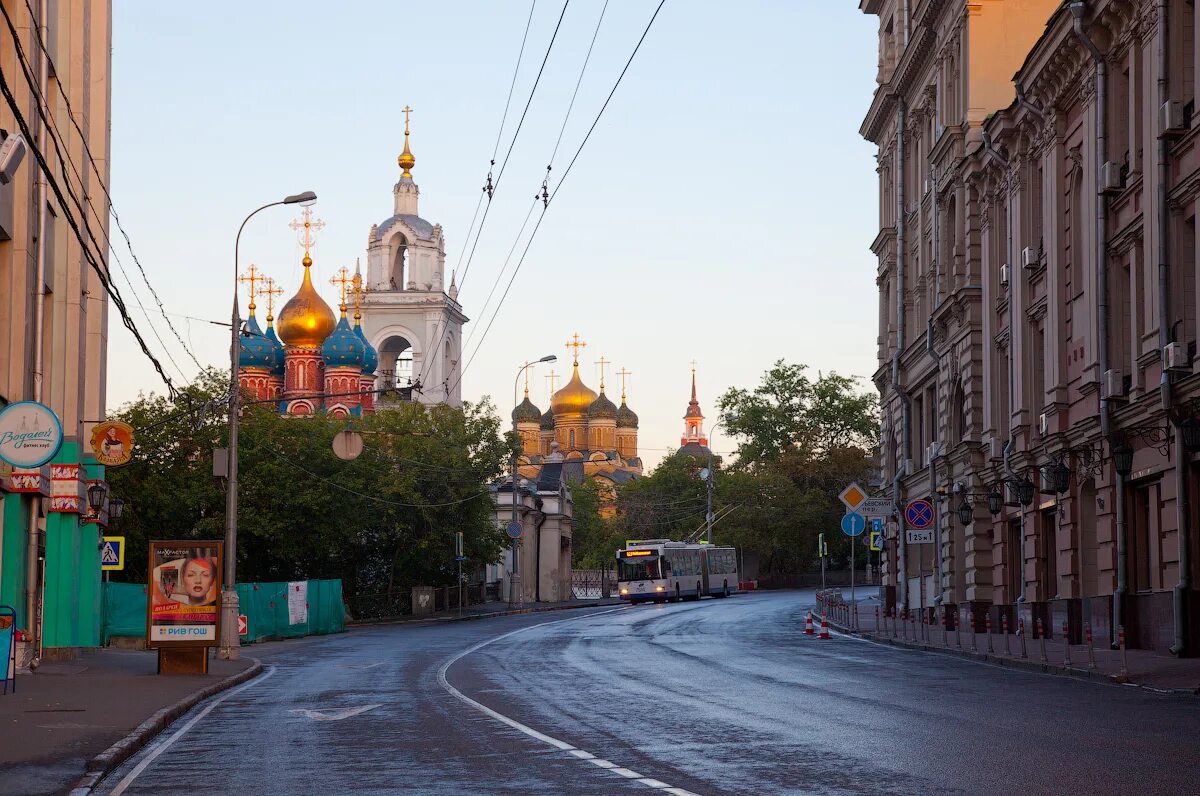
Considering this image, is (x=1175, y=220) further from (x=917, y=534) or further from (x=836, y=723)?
(x=836, y=723)

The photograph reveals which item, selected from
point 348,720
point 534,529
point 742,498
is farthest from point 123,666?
point 742,498

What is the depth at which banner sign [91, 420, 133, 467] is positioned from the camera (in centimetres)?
3141

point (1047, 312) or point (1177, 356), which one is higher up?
point (1047, 312)

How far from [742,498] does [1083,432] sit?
76.1 m

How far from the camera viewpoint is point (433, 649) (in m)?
35.4

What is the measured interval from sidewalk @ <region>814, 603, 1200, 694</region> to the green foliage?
22910mm

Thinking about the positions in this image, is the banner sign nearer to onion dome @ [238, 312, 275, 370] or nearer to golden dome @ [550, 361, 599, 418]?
onion dome @ [238, 312, 275, 370]

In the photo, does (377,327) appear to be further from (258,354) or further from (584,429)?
(584,429)

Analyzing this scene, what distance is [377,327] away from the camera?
11575 centimetres

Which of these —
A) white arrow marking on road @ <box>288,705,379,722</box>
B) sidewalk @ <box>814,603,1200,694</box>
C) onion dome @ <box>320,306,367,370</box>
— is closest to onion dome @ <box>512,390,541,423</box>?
onion dome @ <box>320,306,367,370</box>

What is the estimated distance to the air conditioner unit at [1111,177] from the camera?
29.9 meters

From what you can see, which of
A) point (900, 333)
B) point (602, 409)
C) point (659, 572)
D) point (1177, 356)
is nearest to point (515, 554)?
point (659, 572)

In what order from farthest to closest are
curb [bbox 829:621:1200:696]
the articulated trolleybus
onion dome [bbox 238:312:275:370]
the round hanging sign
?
onion dome [bbox 238:312:275:370] → the articulated trolleybus → curb [bbox 829:621:1200:696] → the round hanging sign

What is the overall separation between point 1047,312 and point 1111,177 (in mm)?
5148
